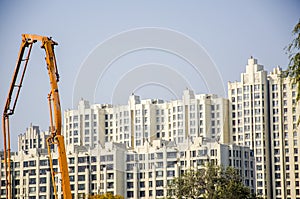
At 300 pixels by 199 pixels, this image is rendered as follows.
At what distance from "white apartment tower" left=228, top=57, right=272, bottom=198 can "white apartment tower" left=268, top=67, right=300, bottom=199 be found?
0.66 meters

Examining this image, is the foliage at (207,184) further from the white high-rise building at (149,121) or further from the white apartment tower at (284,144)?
the white apartment tower at (284,144)

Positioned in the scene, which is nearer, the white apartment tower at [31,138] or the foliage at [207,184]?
the foliage at [207,184]

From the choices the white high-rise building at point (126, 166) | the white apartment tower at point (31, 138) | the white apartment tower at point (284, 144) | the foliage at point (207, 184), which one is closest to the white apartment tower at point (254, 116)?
the white apartment tower at point (284, 144)

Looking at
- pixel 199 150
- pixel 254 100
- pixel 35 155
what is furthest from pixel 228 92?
pixel 35 155

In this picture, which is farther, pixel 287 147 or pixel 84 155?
pixel 287 147

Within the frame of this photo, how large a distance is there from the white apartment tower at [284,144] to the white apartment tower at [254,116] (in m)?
0.66

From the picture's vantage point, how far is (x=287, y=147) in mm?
78562

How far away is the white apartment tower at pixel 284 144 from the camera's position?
7725 cm

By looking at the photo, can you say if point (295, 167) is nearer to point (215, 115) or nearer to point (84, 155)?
point (215, 115)

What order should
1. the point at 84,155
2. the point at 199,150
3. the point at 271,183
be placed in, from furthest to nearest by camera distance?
the point at 271,183 < the point at 84,155 < the point at 199,150

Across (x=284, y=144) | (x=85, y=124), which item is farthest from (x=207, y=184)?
(x=85, y=124)

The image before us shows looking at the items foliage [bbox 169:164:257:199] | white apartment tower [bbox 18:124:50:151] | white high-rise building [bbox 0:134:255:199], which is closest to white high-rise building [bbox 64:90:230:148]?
white high-rise building [bbox 0:134:255:199]

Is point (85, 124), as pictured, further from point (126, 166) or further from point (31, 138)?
point (31, 138)

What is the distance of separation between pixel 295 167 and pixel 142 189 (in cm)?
1739
